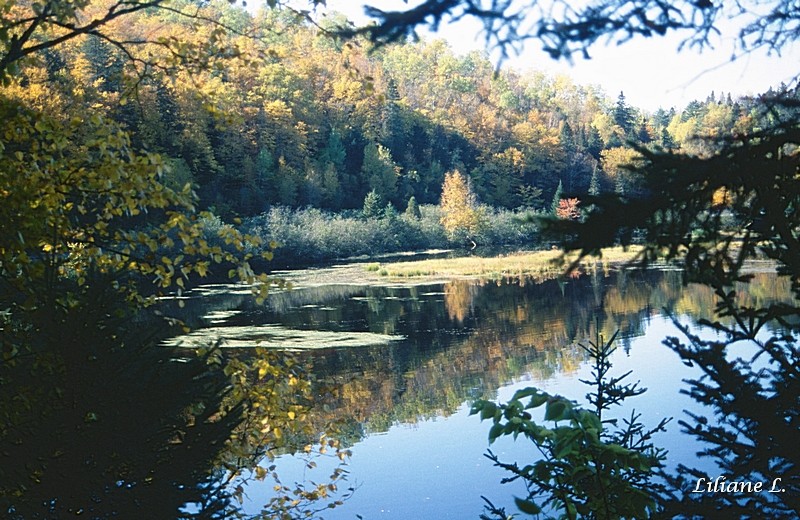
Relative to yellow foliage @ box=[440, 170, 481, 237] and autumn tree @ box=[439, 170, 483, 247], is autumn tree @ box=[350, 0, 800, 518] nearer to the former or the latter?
autumn tree @ box=[439, 170, 483, 247]

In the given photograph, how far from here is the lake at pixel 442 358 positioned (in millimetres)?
6773

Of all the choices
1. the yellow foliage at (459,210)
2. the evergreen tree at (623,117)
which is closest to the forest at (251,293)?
the yellow foliage at (459,210)

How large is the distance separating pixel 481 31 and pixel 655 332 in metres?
12.0

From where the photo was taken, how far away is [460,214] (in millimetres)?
37875

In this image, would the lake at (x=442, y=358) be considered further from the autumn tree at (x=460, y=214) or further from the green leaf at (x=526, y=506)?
the autumn tree at (x=460, y=214)

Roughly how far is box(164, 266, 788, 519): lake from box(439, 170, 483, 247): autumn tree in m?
16.6

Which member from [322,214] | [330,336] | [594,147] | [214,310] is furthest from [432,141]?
[330,336]

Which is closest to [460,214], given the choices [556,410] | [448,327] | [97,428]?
[448,327]

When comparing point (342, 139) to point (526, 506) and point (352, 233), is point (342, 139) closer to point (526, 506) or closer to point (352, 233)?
point (352, 233)

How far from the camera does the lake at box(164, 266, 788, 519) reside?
6773mm

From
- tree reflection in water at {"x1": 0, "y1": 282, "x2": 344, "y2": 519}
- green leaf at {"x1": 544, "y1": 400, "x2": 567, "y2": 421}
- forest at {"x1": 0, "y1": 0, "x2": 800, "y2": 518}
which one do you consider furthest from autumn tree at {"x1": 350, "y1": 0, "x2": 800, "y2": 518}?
tree reflection in water at {"x1": 0, "y1": 282, "x2": 344, "y2": 519}

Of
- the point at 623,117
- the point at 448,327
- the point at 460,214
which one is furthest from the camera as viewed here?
the point at 623,117

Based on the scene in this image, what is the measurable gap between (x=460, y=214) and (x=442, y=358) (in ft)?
88.0

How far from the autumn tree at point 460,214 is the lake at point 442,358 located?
1659 centimetres
